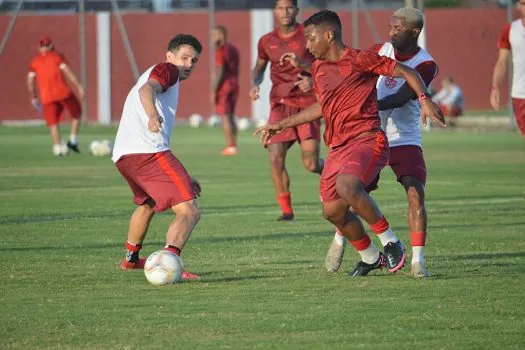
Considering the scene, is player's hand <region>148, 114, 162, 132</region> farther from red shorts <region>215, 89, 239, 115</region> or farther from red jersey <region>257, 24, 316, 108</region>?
red shorts <region>215, 89, 239, 115</region>

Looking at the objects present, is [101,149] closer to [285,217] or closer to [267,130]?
[285,217]

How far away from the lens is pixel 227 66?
2798cm

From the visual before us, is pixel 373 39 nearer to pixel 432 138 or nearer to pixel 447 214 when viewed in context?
pixel 432 138

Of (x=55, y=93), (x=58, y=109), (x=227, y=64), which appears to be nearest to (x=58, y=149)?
(x=58, y=109)

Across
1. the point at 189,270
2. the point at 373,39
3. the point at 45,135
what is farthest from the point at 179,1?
the point at 189,270

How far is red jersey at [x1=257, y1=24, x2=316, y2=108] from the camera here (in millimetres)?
15312

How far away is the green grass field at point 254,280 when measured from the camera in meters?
7.95

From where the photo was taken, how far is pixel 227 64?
27953mm

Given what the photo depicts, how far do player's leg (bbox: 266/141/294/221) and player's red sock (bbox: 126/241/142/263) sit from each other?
401cm

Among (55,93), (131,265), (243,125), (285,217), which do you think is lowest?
(243,125)

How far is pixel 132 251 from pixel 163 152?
0.97 meters

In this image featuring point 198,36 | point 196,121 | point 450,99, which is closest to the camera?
point 450,99

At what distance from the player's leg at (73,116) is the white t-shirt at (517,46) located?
41.7 feet

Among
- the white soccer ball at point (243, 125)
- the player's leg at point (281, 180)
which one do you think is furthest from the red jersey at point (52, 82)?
the player's leg at point (281, 180)
